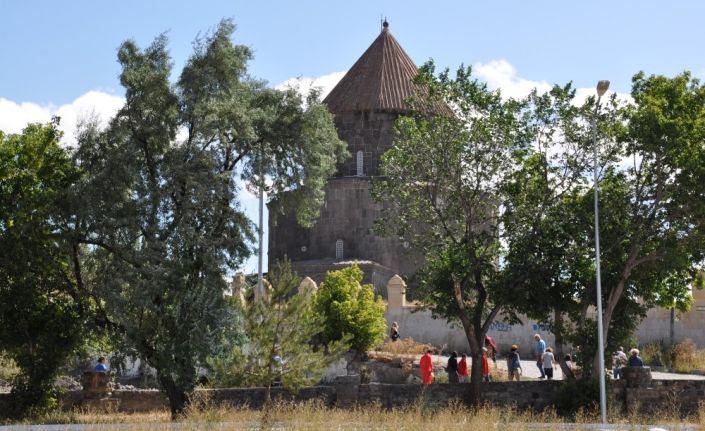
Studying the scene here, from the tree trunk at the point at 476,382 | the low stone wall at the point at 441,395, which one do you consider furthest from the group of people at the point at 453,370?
the tree trunk at the point at 476,382

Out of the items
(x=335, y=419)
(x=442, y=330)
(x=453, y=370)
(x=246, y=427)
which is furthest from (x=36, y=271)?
(x=442, y=330)

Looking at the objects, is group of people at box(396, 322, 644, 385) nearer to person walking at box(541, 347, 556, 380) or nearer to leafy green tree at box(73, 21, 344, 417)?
person walking at box(541, 347, 556, 380)

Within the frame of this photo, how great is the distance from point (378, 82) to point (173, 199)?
22.7 m

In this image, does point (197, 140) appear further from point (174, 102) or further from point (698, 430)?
point (698, 430)

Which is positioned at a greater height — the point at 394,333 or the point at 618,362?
the point at 394,333

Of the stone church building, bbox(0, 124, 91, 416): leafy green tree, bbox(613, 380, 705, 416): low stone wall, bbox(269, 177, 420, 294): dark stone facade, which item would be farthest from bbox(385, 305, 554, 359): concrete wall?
bbox(0, 124, 91, 416): leafy green tree

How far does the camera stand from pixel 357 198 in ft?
154

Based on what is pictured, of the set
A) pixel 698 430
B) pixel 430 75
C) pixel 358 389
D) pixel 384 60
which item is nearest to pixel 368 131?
pixel 384 60

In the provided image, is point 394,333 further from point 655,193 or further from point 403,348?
point 655,193

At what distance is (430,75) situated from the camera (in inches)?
1173

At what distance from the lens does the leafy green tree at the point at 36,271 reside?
1070 inches

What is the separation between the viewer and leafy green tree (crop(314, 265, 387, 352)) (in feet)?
117

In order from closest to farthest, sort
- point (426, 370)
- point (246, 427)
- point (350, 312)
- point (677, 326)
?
point (246, 427) → point (426, 370) → point (350, 312) → point (677, 326)

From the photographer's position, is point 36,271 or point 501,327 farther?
point 501,327
